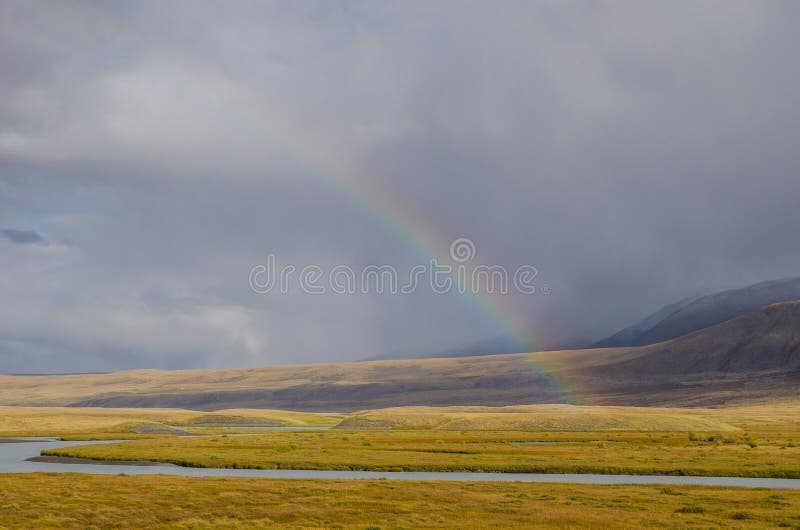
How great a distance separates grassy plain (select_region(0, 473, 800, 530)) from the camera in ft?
143

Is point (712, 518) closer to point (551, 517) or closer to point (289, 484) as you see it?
point (551, 517)

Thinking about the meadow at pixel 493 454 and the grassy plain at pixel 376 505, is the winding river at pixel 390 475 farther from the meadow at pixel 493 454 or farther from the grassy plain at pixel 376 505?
the grassy plain at pixel 376 505

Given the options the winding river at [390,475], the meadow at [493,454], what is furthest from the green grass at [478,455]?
the winding river at [390,475]

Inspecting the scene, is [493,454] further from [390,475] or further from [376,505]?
[376,505]

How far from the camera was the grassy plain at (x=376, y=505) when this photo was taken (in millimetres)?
43562

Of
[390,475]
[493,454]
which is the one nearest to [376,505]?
[390,475]

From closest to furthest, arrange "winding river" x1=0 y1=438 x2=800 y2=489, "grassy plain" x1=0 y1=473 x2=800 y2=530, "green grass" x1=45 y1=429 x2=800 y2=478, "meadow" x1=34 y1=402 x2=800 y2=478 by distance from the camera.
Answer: "grassy plain" x1=0 y1=473 x2=800 y2=530
"winding river" x1=0 y1=438 x2=800 y2=489
"green grass" x1=45 y1=429 x2=800 y2=478
"meadow" x1=34 y1=402 x2=800 y2=478

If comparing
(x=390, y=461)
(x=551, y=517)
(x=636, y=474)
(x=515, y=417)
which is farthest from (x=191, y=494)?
(x=515, y=417)

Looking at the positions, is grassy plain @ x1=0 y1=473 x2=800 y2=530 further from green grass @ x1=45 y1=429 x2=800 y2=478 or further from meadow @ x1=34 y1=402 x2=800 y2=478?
meadow @ x1=34 y1=402 x2=800 y2=478

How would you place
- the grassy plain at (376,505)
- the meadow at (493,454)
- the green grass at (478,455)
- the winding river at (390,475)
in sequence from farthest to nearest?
the meadow at (493,454), the green grass at (478,455), the winding river at (390,475), the grassy plain at (376,505)

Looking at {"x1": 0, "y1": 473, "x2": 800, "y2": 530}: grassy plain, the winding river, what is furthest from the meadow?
{"x1": 0, "y1": 473, "x2": 800, "y2": 530}: grassy plain

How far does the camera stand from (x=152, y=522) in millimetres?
44844

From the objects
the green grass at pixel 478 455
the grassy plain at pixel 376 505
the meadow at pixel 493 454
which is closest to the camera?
the grassy plain at pixel 376 505

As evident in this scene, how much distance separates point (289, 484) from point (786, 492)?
3709 centimetres
